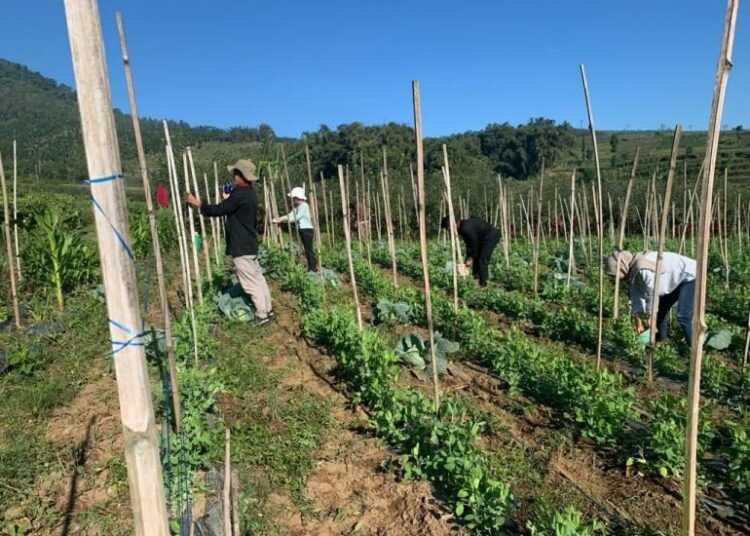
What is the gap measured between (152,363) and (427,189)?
20428 mm

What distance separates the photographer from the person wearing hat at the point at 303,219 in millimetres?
8805

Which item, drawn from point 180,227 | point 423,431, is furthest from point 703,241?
point 180,227

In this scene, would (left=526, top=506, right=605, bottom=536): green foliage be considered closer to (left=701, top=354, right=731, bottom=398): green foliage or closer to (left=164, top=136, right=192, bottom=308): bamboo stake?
(left=701, top=354, right=731, bottom=398): green foliage

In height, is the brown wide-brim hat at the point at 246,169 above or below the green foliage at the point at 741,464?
above

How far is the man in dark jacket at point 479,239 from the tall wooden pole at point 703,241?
7.01m

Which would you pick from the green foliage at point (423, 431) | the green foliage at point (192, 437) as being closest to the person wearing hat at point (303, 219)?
the green foliage at point (423, 431)

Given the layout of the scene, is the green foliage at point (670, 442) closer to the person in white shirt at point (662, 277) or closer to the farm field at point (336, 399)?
the farm field at point (336, 399)

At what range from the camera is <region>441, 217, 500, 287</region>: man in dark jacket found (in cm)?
883

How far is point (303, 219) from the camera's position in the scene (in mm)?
8922

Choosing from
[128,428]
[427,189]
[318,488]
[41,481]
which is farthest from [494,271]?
[427,189]

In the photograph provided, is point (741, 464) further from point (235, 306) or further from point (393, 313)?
point (235, 306)

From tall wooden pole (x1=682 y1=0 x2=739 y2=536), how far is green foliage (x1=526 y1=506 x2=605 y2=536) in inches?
20.3

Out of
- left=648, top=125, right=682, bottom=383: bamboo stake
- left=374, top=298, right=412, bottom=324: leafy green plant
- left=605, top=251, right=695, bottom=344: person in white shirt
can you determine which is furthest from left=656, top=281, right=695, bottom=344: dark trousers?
left=374, top=298, right=412, bottom=324: leafy green plant

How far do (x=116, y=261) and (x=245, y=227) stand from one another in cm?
443
